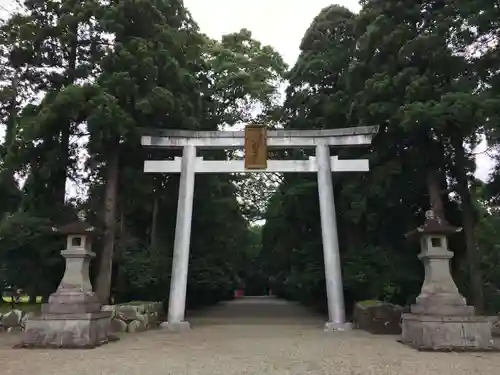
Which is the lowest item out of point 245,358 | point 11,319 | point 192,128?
point 245,358

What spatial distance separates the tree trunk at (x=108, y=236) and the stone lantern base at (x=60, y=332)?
369cm

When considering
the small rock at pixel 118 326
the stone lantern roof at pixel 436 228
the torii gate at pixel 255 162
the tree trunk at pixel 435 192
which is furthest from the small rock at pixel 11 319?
the tree trunk at pixel 435 192

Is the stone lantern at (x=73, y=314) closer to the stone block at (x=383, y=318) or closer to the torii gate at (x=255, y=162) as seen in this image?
the torii gate at (x=255, y=162)

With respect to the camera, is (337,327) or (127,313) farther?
(337,327)

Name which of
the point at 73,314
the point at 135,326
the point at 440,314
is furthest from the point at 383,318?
the point at 73,314

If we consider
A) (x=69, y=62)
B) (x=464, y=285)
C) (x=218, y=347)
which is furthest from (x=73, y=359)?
(x=464, y=285)

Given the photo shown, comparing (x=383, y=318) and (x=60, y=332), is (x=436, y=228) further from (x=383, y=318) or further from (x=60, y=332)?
(x=60, y=332)

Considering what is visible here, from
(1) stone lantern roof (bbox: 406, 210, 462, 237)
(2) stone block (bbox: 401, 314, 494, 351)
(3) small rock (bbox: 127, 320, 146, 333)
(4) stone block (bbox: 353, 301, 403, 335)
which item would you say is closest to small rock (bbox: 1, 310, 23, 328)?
(3) small rock (bbox: 127, 320, 146, 333)

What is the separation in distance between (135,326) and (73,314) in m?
3.00

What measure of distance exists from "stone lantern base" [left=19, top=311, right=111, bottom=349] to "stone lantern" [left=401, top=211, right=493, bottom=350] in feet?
19.8

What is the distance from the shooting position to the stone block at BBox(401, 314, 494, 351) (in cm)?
848

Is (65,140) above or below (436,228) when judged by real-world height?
above

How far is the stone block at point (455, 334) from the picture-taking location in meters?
8.48

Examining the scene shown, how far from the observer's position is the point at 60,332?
898cm
